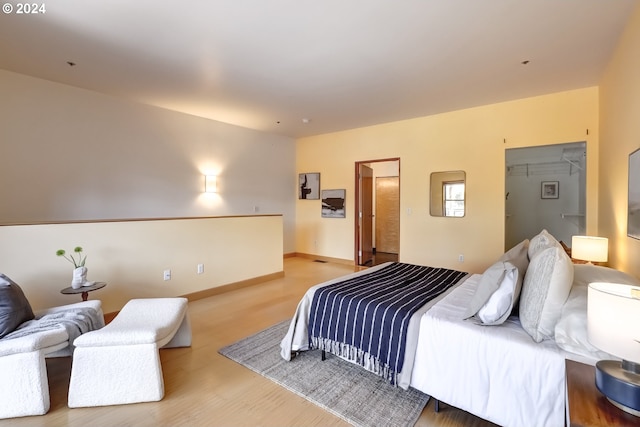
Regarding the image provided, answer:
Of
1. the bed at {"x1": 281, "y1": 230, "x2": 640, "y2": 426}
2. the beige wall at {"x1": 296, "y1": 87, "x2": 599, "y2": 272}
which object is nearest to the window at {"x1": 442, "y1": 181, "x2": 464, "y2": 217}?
the beige wall at {"x1": 296, "y1": 87, "x2": 599, "y2": 272}

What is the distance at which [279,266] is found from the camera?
4.99 metres

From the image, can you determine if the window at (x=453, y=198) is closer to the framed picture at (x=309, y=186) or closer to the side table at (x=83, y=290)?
the framed picture at (x=309, y=186)

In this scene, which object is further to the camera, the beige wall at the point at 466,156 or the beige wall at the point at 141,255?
the beige wall at the point at 466,156

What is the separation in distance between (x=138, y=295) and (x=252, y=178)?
325 cm

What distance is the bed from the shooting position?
141 centimetres

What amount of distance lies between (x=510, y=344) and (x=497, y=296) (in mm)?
274

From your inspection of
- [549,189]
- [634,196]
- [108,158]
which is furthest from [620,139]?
[108,158]

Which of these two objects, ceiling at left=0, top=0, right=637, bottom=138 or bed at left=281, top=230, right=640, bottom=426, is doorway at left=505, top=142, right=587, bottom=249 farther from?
bed at left=281, top=230, right=640, bottom=426

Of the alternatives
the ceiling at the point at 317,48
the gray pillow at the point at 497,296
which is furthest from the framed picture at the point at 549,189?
the gray pillow at the point at 497,296

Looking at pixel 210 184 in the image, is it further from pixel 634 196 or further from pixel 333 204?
pixel 634 196

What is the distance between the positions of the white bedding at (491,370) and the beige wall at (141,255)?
303cm

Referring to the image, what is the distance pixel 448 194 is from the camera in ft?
16.1

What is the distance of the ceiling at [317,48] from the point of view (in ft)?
7.43

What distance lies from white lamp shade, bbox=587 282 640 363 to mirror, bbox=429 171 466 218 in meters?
3.89
